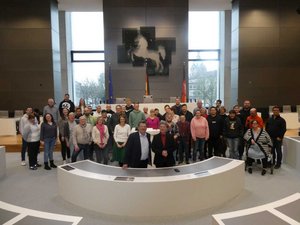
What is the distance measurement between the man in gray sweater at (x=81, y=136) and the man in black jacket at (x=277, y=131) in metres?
4.14

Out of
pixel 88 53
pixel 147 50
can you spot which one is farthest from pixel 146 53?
pixel 88 53

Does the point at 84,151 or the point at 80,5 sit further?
the point at 80,5

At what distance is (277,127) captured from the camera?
621 centimetres

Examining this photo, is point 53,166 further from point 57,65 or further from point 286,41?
point 286,41

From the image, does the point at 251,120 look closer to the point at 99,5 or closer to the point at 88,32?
the point at 99,5

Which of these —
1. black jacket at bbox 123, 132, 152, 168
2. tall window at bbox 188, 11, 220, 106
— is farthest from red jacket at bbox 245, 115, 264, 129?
tall window at bbox 188, 11, 220, 106

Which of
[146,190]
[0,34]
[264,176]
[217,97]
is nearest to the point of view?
[146,190]

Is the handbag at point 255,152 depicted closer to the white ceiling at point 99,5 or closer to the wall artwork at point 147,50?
the wall artwork at point 147,50

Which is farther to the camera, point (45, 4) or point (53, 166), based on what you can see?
point (45, 4)

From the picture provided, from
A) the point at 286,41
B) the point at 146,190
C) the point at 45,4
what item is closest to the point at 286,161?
the point at 146,190

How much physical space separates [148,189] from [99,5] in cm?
1223

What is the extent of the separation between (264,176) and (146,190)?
3123 mm

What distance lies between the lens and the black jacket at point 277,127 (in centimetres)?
620

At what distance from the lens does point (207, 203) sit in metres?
4.13
